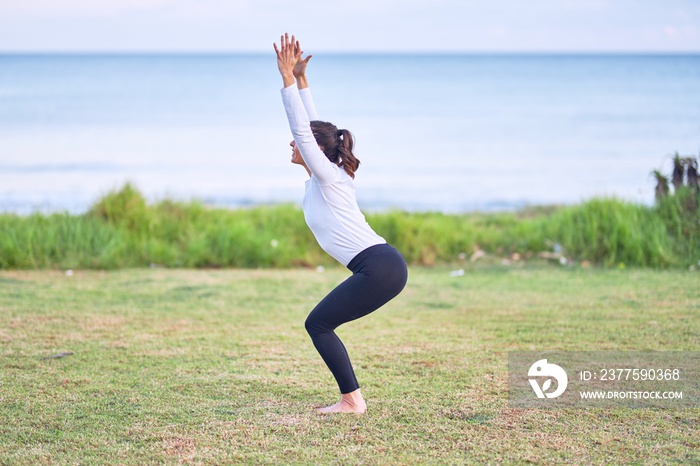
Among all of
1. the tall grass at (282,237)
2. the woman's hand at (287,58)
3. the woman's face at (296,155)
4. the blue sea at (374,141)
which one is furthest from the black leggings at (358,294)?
the blue sea at (374,141)

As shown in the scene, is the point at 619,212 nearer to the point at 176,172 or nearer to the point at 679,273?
the point at 679,273

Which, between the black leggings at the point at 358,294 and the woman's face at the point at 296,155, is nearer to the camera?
the black leggings at the point at 358,294

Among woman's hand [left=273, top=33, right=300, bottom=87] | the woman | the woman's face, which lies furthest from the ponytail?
woman's hand [left=273, top=33, right=300, bottom=87]

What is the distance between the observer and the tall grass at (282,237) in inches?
396

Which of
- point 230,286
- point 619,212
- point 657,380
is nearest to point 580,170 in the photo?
point 619,212

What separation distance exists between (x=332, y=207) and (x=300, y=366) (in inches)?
72.4

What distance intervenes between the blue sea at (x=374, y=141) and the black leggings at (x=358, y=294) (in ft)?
23.6

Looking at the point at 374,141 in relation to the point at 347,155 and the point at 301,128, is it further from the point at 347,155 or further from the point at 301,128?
the point at 301,128

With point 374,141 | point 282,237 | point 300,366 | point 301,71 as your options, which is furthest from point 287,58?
point 374,141

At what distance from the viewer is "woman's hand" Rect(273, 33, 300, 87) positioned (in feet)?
14.7

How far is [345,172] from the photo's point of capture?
4664 mm

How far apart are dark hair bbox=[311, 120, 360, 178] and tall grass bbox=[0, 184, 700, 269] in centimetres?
599

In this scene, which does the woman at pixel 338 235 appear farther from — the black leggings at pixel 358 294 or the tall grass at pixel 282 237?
the tall grass at pixel 282 237

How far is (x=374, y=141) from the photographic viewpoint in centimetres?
3631
